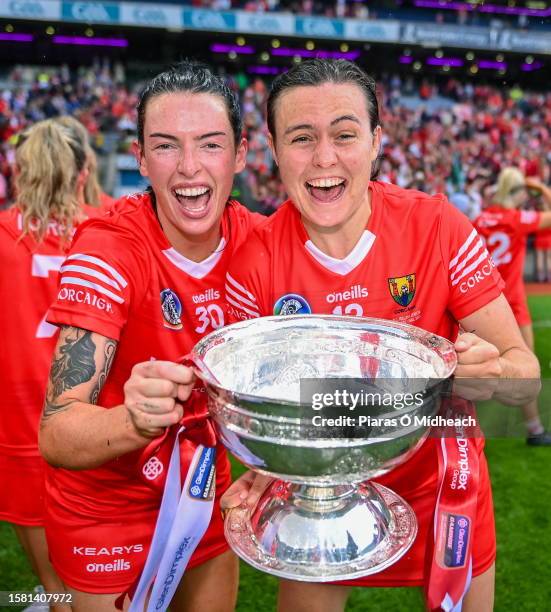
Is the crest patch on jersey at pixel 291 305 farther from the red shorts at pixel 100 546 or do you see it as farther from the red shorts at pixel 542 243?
the red shorts at pixel 542 243

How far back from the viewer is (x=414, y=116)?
66.5ft

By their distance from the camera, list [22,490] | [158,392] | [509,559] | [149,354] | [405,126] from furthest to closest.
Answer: [405,126] → [509,559] → [22,490] → [149,354] → [158,392]

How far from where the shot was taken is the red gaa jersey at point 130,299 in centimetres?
154

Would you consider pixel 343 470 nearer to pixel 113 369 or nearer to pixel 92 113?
pixel 113 369

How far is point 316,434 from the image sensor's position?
1.03 meters

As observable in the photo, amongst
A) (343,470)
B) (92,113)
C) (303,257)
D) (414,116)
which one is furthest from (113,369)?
(414,116)

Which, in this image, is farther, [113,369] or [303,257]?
[113,369]

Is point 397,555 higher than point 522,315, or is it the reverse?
point 397,555

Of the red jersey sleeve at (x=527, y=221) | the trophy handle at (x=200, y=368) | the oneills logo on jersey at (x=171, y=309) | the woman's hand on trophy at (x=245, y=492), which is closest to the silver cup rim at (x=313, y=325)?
the trophy handle at (x=200, y=368)

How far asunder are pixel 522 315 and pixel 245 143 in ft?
10.6

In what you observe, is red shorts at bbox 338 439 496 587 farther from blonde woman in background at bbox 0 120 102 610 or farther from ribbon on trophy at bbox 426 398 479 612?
blonde woman in background at bbox 0 120 102 610

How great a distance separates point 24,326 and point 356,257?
1.43 meters

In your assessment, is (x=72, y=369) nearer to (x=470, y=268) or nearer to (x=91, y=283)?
(x=91, y=283)
